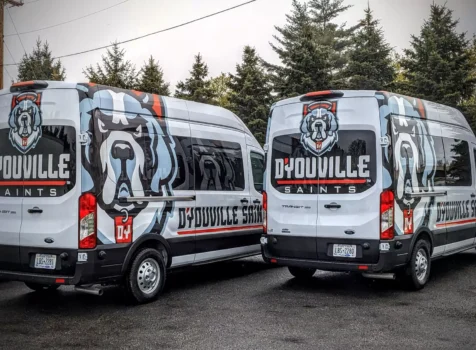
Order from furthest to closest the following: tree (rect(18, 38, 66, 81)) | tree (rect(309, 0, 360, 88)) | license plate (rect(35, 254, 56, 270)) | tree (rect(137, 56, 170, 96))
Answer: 1. tree (rect(309, 0, 360, 88))
2. tree (rect(18, 38, 66, 81))
3. tree (rect(137, 56, 170, 96))
4. license plate (rect(35, 254, 56, 270))

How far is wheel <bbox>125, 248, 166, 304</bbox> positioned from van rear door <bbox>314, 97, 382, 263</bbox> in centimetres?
205

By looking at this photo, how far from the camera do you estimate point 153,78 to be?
99.8 feet

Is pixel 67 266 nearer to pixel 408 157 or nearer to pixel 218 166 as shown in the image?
pixel 218 166

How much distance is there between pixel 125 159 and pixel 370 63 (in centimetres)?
2191

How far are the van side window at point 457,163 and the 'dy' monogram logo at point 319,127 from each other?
226cm

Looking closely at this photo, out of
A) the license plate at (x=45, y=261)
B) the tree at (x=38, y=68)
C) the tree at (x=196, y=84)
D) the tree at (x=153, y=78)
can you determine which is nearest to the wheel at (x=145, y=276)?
the license plate at (x=45, y=261)

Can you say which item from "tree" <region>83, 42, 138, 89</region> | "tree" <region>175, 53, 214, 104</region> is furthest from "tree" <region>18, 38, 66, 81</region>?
"tree" <region>83, 42, 138, 89</region>

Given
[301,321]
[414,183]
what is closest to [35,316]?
[301,321]

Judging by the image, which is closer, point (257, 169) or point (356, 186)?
point (356, 186)

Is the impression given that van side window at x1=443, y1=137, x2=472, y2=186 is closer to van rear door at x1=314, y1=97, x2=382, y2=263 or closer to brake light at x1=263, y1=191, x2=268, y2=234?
van rear door at x1=314, y1=97, x2=382, y2=263

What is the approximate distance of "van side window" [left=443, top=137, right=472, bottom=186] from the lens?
28.6 ft

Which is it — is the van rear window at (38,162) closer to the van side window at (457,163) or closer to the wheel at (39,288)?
the wheel at (39,288)

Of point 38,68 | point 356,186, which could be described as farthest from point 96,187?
point 38,68

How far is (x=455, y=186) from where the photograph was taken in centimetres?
887
